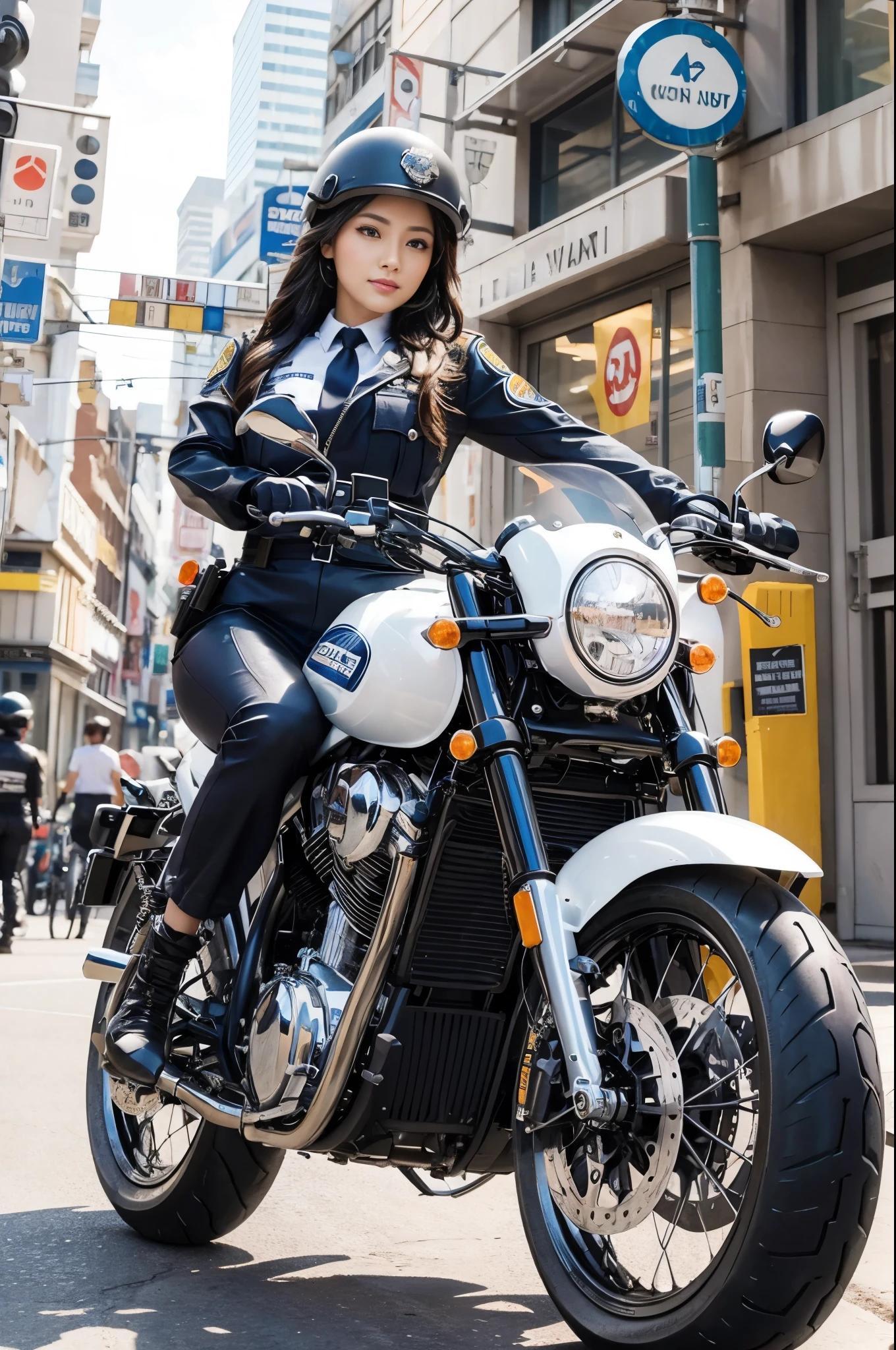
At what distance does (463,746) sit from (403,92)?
16.3 metres

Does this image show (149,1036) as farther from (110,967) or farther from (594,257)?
(594,257)

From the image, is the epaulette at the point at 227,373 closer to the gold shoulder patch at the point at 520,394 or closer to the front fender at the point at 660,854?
the gold shoulder patch at the point at 520,394

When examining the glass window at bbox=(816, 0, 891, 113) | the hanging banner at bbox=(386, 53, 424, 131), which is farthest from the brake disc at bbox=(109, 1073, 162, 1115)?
the hanging banner at bbox=(386, 53, 424, 131)

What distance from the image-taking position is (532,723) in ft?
8.69

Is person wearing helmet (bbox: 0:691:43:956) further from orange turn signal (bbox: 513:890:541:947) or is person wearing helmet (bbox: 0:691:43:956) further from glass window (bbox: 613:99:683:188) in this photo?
orange turn signal (bbox: 513:890:541:947)

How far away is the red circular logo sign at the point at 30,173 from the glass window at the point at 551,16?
18.0 feet

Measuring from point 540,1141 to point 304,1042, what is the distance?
461mm

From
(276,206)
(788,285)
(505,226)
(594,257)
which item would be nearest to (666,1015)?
(788,285)

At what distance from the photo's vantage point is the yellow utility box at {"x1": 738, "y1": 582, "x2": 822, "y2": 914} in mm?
11164

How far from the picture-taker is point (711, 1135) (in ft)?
7.53

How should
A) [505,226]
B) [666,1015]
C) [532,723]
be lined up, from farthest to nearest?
[505,226]
[532,723]
[666,1015]

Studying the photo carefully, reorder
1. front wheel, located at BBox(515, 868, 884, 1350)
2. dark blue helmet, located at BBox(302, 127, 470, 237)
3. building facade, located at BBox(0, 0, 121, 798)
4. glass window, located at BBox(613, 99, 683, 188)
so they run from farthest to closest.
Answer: building facade, located at BBox(0, 0, 121, 798), glass window, located at BBox(613, 99, 683, 188), dark blue helmet, located at BBox(302, 127, 470, 237), front wheel, located at BBox(515, 868, 884, 1350)

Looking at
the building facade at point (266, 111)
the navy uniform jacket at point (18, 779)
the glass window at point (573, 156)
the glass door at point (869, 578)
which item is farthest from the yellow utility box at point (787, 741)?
the navy uniform jacket at point (18, 779)

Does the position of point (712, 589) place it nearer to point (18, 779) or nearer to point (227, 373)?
point (227, 373)
